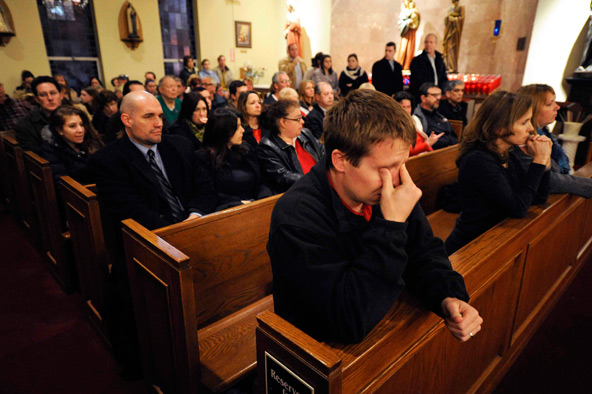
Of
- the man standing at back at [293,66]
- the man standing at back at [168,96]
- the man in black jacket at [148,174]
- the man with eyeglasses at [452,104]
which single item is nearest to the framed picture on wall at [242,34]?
the man standing at back at [293,66]

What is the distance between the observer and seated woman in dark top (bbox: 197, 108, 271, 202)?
2.86 metres

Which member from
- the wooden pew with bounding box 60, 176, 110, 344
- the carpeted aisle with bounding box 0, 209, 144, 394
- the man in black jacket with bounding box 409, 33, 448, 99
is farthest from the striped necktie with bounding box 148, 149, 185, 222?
the man in black jacket with bounding box 409, 33, 448, 99

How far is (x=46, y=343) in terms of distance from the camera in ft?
7.87

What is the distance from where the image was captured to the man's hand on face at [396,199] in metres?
1.03

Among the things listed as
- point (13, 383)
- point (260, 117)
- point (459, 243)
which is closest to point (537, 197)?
point (459, 243)

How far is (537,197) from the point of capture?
208 cm

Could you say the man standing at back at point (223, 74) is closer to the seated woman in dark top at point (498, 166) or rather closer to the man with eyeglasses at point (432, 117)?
the man with eyeglasses at point (432, 117)

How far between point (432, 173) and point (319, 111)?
1.82 metres

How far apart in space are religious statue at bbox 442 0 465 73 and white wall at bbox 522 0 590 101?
2.47 m

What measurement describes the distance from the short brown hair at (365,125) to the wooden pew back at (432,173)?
6.03 feet

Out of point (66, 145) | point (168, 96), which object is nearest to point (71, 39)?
point (168, 96)

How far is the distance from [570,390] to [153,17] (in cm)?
1078

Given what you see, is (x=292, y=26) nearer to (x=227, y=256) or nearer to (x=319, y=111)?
(x=319, y=111)

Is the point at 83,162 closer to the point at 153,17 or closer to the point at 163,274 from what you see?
the point at 163,274
